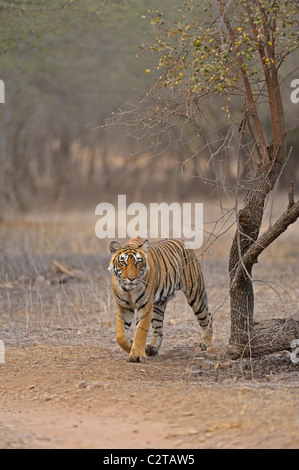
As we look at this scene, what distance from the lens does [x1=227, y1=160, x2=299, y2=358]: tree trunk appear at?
6.12 m

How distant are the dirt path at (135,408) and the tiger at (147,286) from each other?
13.3 inches

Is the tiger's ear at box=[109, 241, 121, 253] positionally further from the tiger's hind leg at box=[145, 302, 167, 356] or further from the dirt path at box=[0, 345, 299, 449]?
the dirt path at box=[0, 345, 299, 449]

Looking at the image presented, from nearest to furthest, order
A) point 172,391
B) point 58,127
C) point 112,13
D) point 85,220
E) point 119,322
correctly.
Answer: point 172,391 → point 119,322 → point 112,13 → point 85,220 → point 58,127

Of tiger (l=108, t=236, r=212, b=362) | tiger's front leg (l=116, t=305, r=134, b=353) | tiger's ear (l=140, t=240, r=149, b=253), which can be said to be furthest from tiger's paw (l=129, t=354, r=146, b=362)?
tiger's ear (l=140, t=240, r=149, b=253)

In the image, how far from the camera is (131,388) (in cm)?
570

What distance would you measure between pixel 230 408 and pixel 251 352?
4.63ft

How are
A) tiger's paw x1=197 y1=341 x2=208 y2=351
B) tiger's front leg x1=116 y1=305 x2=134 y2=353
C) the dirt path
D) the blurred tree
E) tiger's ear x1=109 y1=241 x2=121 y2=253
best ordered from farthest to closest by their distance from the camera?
the blurred tree
tiger's paw x1=197 y1=341 x2=208 y2=351
tiger's ear x1=109 y1=241 x2=121 y2=253
tiger's front leg x1=116 y1=305 x2=134 y2=353
the dirt path

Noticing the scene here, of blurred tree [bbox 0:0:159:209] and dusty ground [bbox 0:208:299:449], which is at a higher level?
blurred tree [bbox 0:0:159:209]

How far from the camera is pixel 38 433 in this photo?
4.74 metres

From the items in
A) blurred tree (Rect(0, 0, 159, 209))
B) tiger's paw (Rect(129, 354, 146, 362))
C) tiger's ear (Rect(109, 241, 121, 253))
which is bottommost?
tiger's paw (Rect(129, 354, 146, 362))

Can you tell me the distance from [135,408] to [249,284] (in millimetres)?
1810

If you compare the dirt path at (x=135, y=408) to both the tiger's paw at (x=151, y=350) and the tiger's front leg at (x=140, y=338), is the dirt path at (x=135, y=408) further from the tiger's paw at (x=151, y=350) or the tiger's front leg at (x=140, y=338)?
the tiger's paw at (x=151, y=350)
